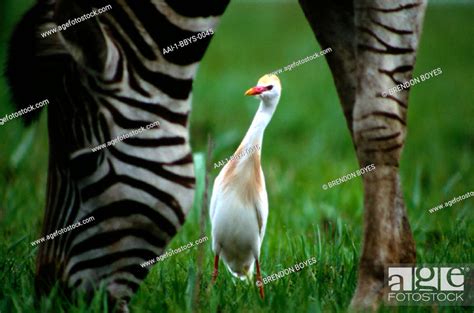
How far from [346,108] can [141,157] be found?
144 centimetres

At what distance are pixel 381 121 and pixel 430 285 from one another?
942 mm

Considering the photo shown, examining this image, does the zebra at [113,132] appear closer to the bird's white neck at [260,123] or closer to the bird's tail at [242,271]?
the bird's white neck at [260,123]

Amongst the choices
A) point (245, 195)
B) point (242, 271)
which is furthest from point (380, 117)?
point (242, 271)

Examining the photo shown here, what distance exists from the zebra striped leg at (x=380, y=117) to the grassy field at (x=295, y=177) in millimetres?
239

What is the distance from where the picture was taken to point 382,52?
3.81 meters

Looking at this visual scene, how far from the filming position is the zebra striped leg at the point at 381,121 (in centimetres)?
381

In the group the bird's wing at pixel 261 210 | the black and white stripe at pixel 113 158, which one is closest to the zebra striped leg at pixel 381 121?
the bird's wing at pixel 261 210

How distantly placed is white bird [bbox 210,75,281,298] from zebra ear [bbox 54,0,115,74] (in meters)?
1.21

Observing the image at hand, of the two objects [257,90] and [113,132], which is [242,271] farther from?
[113,132]

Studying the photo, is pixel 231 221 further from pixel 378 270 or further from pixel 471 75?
pixel 471 75

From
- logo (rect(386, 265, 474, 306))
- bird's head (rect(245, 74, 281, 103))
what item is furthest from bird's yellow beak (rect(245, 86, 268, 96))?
logo (rect(386, 265, 474, 306))

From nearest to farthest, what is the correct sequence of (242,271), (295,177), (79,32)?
(79,32)
(242,271)
(295,177)

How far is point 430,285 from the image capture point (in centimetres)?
428

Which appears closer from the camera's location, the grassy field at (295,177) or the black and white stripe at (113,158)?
the black and white stripe at (113,158)
